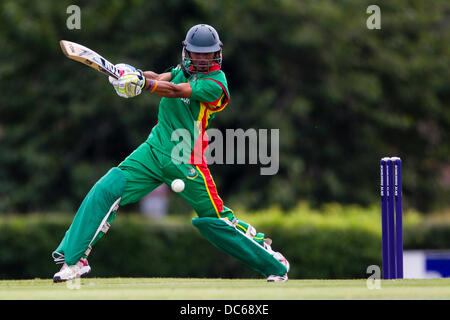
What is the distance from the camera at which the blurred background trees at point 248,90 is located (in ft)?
58.9

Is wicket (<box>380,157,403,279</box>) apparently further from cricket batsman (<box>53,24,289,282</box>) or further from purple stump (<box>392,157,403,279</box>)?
cricket batsman (<box>53,24,289,282</box>)

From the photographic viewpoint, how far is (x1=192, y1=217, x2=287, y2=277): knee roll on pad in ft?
23.1

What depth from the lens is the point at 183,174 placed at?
6930 millimetres

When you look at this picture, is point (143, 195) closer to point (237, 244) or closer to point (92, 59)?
point (237, 244)

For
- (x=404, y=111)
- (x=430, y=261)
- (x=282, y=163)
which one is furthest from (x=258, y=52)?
(x=430, y=261)

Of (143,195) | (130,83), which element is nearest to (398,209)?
(143,195)

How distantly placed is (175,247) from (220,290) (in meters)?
6.93

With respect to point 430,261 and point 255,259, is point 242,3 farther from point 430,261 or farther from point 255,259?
point 255,259

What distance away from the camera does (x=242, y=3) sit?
18250mm

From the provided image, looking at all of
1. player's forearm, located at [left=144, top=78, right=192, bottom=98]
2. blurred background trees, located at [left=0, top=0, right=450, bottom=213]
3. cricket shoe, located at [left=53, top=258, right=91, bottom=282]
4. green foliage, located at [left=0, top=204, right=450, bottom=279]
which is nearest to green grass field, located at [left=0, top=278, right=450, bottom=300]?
cricket shoe, located at [left=53, top=258, right=91, bottom=282]

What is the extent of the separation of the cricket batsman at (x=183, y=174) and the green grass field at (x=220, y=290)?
0.91ft

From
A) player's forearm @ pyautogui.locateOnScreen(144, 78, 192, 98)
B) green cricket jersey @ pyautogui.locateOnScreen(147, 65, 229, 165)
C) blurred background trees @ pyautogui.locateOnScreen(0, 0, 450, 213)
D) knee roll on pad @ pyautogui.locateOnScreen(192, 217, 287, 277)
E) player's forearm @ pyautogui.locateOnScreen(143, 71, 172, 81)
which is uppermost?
blurred background trees @ pyautogui.locateOnScreen(0, 0, 450, 213)

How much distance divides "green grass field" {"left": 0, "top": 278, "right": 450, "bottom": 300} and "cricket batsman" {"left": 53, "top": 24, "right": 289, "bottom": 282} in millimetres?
277

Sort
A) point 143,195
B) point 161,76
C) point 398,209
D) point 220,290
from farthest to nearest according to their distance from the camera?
point 398,209 → point 161,76 → point 143,195 → point 220,290
